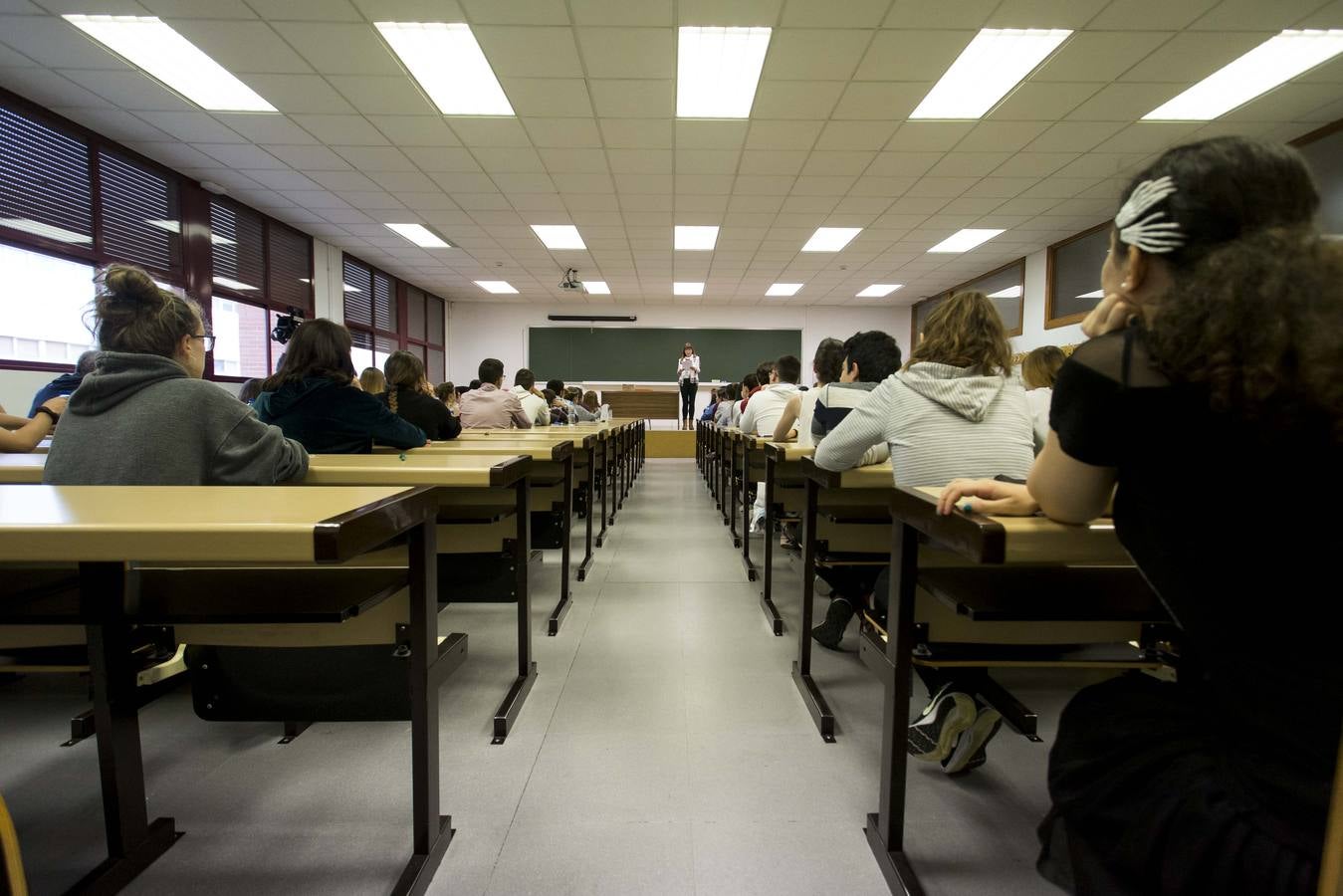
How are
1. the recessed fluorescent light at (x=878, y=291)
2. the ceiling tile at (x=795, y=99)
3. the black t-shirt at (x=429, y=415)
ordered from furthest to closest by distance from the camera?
1. the recessed fluorescent light at (x=878, y=291)
2. the ceiling tile at (x=795, y=99)
3. the black t-shirt at (x=429, y=415)

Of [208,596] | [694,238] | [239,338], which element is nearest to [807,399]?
[208,596]

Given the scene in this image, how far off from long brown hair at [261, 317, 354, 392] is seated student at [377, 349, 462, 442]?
3.12 ft

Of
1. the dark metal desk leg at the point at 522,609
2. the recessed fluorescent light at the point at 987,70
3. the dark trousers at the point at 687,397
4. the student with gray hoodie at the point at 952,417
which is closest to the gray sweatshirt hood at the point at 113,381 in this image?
the dark metal desk leg at the point at 522,609

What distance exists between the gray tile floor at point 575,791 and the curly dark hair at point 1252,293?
100cm

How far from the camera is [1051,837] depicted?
2.17 ft

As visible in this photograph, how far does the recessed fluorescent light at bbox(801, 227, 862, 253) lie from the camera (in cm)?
636

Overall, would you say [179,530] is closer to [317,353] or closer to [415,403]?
[317,353]

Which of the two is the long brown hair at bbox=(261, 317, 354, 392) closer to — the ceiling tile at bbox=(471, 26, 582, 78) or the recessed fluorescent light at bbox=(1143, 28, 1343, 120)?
the ceiling tile at bbox=(471, 26, 582, 78)

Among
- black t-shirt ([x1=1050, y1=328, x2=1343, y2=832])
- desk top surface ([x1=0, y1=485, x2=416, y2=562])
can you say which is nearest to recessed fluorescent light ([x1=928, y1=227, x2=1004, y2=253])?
black t-shirt ([x1=1050, y1=328, x2=1343, y2=832])

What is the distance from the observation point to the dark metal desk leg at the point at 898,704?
41.3 inches

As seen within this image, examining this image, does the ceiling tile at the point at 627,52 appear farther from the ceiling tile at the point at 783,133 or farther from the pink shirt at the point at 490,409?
the pink shirt at the point at 490,409

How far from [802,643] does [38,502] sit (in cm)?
165

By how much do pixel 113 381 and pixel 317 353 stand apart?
0.69 m

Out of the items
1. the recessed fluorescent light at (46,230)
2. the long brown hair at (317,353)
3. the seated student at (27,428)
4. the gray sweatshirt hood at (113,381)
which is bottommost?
the seated student at (27,428)
